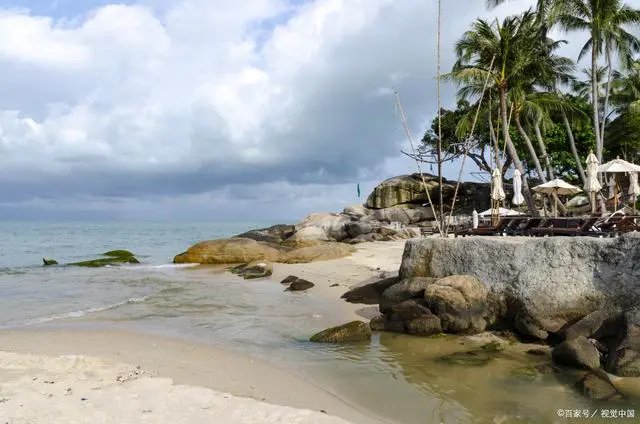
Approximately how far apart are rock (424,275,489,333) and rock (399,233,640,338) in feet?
1.37

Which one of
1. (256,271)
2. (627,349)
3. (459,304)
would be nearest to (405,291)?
(459,304)

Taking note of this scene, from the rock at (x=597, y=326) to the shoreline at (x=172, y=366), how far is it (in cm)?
485

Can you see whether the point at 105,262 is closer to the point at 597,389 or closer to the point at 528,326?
the point at 528,326

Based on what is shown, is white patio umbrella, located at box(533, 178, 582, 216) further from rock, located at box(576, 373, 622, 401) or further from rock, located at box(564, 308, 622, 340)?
rock, located at box(576, 373, 622, 401)

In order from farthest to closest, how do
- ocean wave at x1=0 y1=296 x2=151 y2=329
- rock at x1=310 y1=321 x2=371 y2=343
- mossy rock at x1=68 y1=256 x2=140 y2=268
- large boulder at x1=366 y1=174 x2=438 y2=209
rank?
large boulder at x1=366 y1=174 x2=438 y2=209 < mossy rock at x1=68 y1=256 x2=140 y2=268 < ocean wave at x1=0 y1=296 x2=151 y2=329 < rock at x1=310 y1=321 x2=371 y2=343

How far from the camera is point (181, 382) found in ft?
22.1

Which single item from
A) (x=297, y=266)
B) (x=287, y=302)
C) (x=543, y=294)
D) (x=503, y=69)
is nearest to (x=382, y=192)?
(x=503, y=69)

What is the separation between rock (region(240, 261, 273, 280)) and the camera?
19.2m

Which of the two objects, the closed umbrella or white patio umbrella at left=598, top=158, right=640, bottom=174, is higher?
white patio umbrella at left=598, top=158, right=640, bottom=174

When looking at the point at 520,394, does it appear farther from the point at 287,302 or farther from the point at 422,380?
the point at 287,302

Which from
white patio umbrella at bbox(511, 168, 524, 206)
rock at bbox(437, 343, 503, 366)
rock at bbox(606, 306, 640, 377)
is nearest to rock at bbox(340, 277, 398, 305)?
rock at bbox(437, 343, 503, 366)

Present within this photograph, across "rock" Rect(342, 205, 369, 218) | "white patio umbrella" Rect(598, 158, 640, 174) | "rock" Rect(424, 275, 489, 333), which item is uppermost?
"white patio umbrella" Rect(598, 158, 640, 174)

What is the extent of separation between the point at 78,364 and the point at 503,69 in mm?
25636

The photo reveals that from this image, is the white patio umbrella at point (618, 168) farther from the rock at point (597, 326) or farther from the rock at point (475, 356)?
the rock at point (475, 356)
